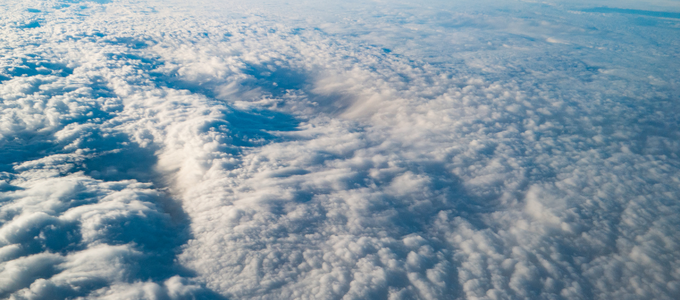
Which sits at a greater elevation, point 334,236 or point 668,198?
point 668,198

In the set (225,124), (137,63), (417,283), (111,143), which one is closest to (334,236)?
(417,283)

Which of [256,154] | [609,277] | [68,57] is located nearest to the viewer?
[609,277]

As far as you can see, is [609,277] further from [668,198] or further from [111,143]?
[111,143]

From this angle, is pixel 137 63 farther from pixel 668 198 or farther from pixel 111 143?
pixel 668 198

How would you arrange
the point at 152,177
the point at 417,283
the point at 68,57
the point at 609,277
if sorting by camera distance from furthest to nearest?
the point at 68,57 < the point at 152,177 < the point at 609,277 < the point at 417,283

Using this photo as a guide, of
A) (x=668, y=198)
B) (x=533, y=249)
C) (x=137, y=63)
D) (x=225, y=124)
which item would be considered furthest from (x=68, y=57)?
(x=668, y=198)

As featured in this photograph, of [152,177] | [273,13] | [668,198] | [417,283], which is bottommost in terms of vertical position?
[152,177]

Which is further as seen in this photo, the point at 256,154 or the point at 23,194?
the point at 256,154
